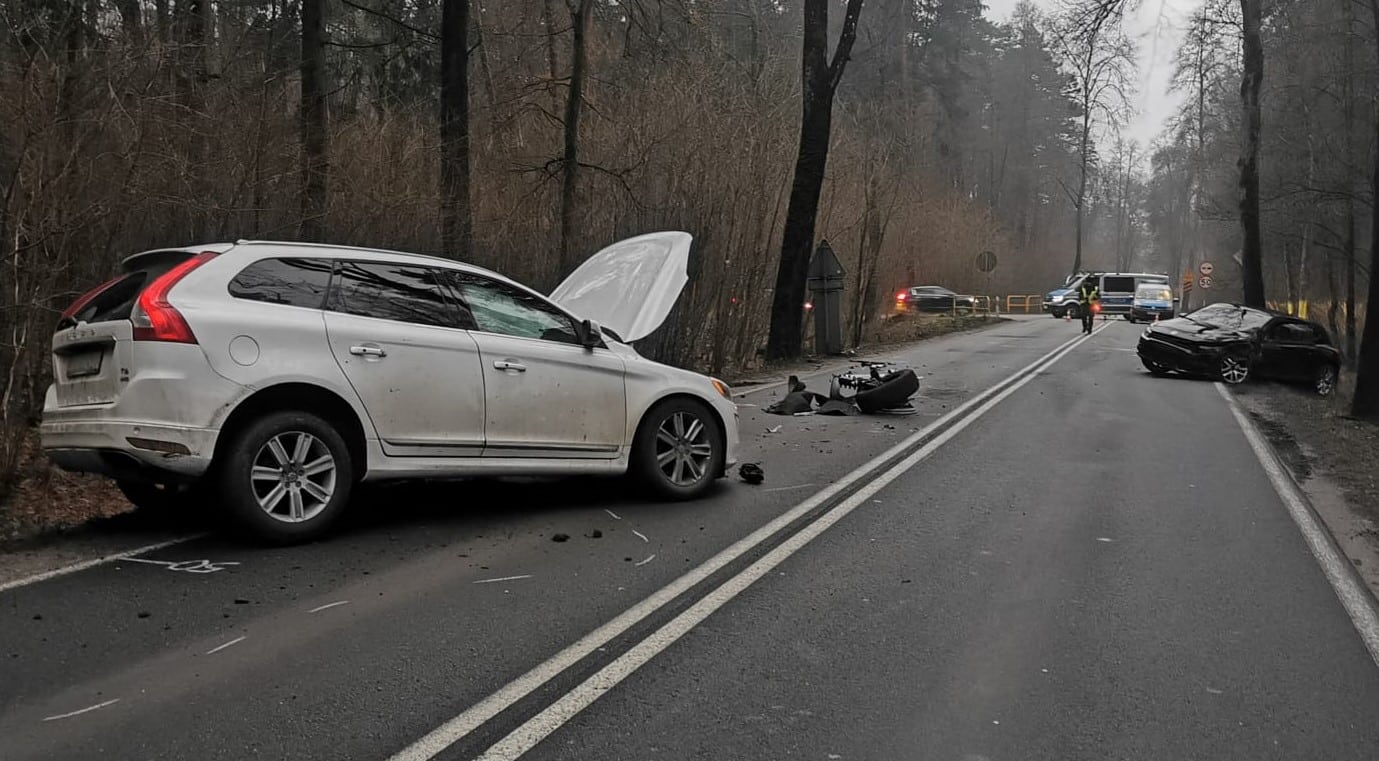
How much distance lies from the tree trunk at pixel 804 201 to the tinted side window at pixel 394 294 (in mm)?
13778

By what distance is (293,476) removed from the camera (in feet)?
19.5

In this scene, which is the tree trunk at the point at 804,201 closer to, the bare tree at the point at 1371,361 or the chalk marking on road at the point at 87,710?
the bare tree at the point at 1371,361

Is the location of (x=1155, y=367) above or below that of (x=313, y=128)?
below

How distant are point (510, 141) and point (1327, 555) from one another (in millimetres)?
13574

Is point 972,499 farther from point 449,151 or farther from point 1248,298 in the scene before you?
point 1248,298

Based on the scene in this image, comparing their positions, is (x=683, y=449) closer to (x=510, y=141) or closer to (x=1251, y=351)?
(x=510, y=141)

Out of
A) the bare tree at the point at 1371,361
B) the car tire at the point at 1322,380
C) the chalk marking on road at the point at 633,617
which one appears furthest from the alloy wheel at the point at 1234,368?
the chalk marking on road at the point at 633,617

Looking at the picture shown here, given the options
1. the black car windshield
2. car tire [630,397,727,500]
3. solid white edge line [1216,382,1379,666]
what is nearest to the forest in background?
car tire [630,397,727,500]

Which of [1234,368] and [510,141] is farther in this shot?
[1234,368]

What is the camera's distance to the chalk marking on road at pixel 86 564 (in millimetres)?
5352

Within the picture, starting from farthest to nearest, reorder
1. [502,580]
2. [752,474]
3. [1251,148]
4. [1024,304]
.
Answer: [1024,304] → [1251,148] → [752,474] → [502,580]

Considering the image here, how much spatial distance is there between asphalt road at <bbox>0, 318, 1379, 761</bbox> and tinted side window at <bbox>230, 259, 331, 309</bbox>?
1.41m

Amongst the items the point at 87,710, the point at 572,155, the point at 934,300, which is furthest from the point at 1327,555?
the point at 934,300

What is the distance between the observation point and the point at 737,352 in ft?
61.4
